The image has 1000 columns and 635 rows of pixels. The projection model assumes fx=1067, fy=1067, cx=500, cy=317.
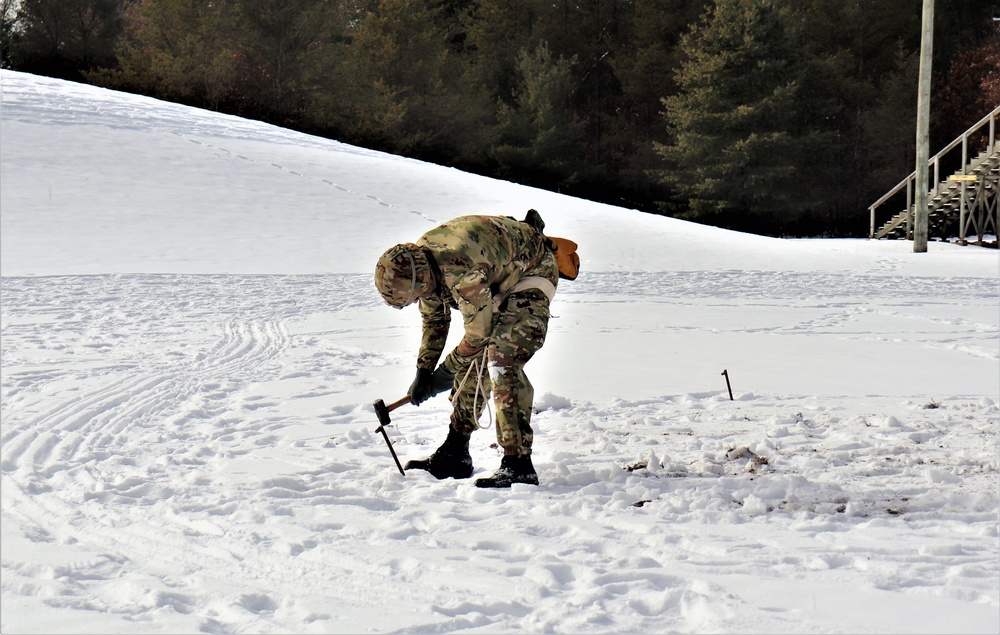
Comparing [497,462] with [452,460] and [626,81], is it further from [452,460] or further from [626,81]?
[626,81]

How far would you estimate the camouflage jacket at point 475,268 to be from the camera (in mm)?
4691

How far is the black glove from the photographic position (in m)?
5.12

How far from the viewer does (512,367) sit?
16.4ft

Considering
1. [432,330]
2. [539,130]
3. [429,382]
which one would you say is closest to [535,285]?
[432,330]

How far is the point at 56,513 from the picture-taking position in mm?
4742

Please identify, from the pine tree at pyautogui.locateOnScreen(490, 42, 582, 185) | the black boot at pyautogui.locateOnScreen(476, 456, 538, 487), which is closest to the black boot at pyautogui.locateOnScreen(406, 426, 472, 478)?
the black boot at pyautogui.locateOnScreen(476, 456, 538, 487)

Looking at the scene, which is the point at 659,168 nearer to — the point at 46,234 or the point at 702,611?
the point at 46,234

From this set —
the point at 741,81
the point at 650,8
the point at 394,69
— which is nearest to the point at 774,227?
the point at 741,81

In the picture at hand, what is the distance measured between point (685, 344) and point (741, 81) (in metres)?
29.8

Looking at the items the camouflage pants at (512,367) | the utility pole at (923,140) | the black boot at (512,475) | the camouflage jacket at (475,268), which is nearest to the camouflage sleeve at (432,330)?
the camouflage jacket at (475,268)

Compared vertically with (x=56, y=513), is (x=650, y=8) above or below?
above

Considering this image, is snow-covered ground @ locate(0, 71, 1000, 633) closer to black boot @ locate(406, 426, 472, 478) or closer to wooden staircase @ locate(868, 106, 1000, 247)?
black boot @ locate(406, 426, 472, 478)

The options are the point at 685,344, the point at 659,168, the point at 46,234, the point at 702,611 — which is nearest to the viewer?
the point at 702,611

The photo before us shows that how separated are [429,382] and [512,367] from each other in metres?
0.44
